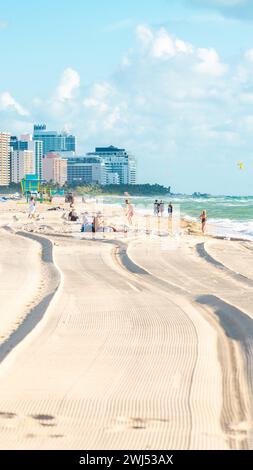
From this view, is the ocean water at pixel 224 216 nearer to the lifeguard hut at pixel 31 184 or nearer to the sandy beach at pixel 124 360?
the lifeguard hut at pixel 31 184

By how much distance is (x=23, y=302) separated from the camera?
1313 cm

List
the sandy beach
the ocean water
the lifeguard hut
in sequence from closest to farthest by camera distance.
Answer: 1. the sandy beach
2. the ocean water
3. the lifeguard hut

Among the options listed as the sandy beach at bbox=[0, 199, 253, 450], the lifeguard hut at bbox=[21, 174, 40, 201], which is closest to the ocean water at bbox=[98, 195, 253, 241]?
the lifeguard hut at bbox=[21, 174, 40, 201]

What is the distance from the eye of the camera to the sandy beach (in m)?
5.96

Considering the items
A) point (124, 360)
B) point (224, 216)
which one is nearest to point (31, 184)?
point (224, 216)

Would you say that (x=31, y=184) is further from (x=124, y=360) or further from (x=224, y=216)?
(x=124, y=360)

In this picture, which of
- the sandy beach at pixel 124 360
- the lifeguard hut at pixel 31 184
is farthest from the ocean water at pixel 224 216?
the sandy beach at pixel 124 360

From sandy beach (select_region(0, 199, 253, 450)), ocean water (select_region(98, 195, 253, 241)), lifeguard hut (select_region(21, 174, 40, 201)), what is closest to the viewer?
sandy beach (select_region(0, 199, 253, 450))

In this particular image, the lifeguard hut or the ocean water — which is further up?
→ the lifeguard hut

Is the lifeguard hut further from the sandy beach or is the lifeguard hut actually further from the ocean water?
the sandy beach

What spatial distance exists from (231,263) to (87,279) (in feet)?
21.2

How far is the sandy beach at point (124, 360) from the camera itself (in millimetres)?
5965
